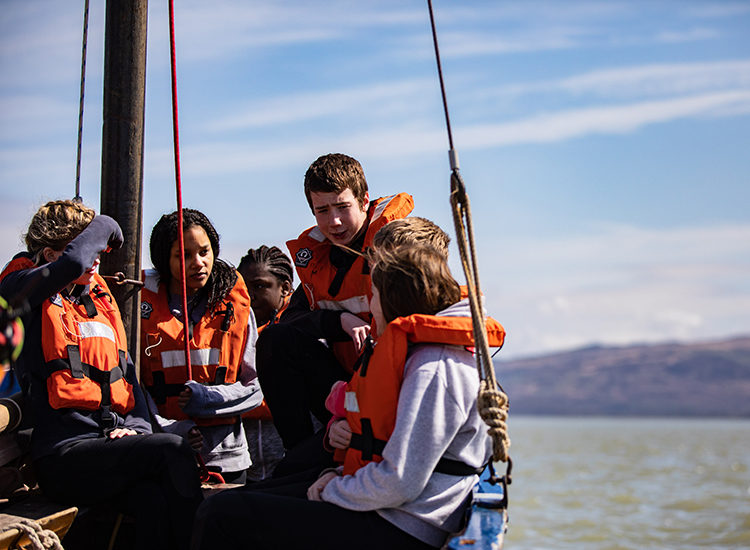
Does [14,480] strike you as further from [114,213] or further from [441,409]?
[441,409]

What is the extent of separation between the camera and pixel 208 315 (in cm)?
455

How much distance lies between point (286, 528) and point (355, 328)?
113 centimetres

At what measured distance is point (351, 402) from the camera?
3.16 metres

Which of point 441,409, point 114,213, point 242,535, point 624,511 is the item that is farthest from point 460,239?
point 624,511

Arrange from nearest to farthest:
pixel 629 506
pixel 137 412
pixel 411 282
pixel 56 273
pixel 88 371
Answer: pixel 411 282 → pixel 56 273 → pixel 88 371 → pixel 137 412 → pixel 629 506

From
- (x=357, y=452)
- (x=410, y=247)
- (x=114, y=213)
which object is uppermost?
(x=114, y=213)

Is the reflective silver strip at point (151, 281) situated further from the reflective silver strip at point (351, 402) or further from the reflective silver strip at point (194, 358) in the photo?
the reflective silver strip at point (351, 402)

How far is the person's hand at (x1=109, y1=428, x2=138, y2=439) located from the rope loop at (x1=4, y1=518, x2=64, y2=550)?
1.42 ft

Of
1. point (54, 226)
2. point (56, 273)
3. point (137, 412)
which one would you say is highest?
point (54, 226)

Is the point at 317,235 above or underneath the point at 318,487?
above

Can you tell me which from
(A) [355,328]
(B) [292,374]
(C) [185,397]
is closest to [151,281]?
(C) [185,397]

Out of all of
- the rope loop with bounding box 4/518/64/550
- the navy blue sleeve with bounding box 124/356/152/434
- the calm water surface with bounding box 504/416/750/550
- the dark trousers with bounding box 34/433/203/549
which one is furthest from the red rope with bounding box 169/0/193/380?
the calm water surface with bounding box 504/416/750/550

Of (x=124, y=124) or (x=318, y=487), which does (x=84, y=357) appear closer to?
(x=318, y=487)

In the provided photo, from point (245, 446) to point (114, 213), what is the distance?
1.29 m
